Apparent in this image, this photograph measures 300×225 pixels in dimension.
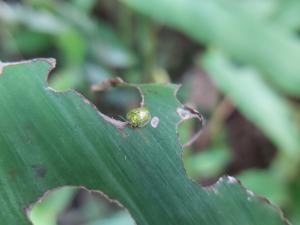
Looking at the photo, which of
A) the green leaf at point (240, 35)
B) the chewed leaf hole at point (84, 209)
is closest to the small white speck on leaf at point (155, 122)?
the chewed leaf hole at point (84, 209)

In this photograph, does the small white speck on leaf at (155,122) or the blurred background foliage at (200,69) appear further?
the blurred background foliage at (200,69)

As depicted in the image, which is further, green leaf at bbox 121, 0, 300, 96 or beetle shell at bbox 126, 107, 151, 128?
green leaf at bbox 121, 0, 300, 96

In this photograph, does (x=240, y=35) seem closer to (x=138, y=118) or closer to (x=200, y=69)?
(x=200, y=69)

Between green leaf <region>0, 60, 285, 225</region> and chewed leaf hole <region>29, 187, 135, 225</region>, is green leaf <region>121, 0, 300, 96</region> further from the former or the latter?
green leaf <region>0, 60, 285, 225</region>

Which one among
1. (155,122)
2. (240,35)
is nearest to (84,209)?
(240,35)

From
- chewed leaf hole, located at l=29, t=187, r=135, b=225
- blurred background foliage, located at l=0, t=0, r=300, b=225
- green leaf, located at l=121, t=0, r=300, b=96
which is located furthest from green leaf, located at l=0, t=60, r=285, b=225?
green leaf, located at l=121, t=0, r=300, b=96

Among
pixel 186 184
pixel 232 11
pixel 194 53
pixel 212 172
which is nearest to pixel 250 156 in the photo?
pixel 212 172

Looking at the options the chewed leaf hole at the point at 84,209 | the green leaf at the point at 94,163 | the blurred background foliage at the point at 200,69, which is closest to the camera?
the green leaf at the point at 94,163

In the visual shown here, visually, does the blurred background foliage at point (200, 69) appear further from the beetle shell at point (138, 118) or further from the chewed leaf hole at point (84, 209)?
the beetle shell at point (138, 118)
